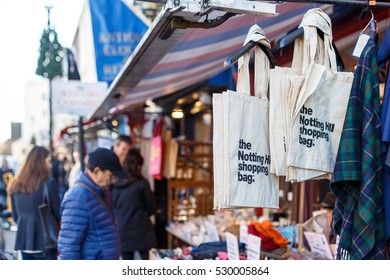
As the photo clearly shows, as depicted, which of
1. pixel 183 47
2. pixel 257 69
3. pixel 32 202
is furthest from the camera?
pixel 32 202

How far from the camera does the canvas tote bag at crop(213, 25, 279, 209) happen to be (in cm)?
198

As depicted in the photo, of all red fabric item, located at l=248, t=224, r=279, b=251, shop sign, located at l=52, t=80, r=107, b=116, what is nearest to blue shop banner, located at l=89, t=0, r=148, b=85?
shop sign, located at l=52, t=80, r=107, b=116

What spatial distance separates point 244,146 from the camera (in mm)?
2018

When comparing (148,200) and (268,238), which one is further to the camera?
(148,200)

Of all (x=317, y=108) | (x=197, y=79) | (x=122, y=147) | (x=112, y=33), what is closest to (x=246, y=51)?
(x=317, y=108)

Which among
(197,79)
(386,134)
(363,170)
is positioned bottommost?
(363,170)

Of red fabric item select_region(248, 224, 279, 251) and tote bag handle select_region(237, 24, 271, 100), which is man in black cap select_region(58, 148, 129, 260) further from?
tote bag handle select_region(237, 24, 271, 100)

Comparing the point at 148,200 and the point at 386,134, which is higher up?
the point at 386,134

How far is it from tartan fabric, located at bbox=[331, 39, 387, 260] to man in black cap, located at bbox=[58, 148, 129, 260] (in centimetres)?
209

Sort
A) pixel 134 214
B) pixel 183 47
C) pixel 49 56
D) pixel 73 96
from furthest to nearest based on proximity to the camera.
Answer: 1. pixel 49 56
2. pixel 73 96
3. pixel 134 214
4. pixel 183 47

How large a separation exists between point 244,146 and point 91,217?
1.91 m

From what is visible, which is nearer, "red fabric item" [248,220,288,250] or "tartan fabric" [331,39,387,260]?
"tartan fabric" [331,39,387,260]

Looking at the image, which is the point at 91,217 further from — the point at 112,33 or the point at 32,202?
the point at 112,33

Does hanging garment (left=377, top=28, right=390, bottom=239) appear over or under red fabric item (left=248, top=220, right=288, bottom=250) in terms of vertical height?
over
